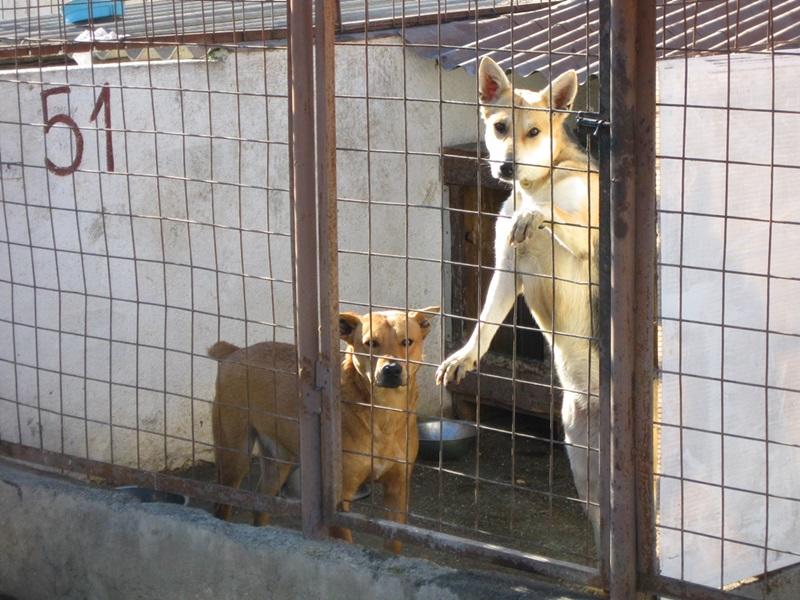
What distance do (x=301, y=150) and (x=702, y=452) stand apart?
5.63 feet

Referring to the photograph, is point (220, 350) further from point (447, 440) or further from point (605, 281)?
point (605, 281)

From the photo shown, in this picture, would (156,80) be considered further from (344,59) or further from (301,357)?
(301,357)

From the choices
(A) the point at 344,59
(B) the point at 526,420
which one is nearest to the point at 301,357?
(A) the point at 344,59

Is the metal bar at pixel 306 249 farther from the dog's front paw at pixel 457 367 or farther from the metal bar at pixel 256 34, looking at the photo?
the metal bar at pixel 256 34

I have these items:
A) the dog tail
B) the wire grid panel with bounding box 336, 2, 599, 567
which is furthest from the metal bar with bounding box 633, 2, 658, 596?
the wire grid panel with bounding box 336, 2, 599, 567

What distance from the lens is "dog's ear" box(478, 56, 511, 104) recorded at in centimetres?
530

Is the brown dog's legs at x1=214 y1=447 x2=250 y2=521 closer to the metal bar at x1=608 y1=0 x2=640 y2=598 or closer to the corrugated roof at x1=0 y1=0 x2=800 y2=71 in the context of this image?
the corrugated roof at x1=0 y1=0 x2=800 y2=71

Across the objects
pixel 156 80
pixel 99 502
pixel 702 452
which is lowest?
pixel 99 502

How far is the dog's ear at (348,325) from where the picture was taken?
5.32 meters

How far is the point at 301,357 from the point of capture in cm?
396

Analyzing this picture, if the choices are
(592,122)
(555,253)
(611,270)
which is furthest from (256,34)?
(611,270)

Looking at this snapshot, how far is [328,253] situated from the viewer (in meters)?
3.88

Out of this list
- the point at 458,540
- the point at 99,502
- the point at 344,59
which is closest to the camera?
the point at 458,540

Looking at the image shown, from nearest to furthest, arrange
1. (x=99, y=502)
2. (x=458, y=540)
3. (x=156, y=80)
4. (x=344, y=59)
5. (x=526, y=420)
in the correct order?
(x=458, y=540), (x=99, y=502), (x=156, y=80), (x=344, y=59), (x=526, y=420)
